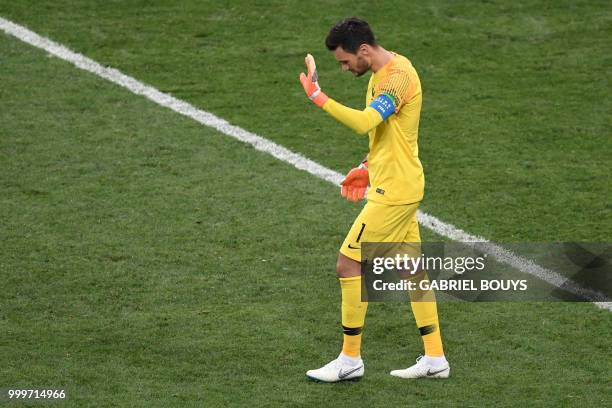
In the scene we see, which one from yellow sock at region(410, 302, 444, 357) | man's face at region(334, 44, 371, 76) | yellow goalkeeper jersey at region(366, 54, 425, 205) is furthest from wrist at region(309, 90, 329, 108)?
yellow sock at region(410, 302, 444, 357)

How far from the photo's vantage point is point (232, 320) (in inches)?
312

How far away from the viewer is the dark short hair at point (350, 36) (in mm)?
6742

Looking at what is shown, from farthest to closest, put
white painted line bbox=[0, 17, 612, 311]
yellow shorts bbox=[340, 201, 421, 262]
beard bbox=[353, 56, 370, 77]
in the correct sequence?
white painted line bbox=[0, 17, 612, 311], yellow shorts bbox=[340, 201, 421, 262], beard bbox=[353, 56, 370, 77]

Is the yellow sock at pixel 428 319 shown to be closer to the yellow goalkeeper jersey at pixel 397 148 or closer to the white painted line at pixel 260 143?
the yellow goalkeeper jersey at pixel 397 148

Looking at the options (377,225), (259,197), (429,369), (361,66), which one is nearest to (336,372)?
(429,369)

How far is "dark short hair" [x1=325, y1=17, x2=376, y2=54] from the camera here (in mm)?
6742

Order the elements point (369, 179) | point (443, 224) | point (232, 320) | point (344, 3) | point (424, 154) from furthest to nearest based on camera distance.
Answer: point (344, 3) → point (424, 154) → point (443, 224) → point (232, 320) → point (369, 179)

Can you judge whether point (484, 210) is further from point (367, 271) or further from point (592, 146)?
point (367, 271)

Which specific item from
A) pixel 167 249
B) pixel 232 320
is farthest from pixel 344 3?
pixel 232 320

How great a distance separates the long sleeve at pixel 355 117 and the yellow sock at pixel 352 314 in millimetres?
910

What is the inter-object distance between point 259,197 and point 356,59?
10.2 ft

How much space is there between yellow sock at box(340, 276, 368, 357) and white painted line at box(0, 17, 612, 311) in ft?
6.14

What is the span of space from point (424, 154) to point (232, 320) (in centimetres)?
312

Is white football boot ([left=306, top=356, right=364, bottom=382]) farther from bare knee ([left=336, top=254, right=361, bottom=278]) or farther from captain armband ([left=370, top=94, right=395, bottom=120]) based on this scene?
captain armband ([left=370, top=94, right=395, bottom=120])
